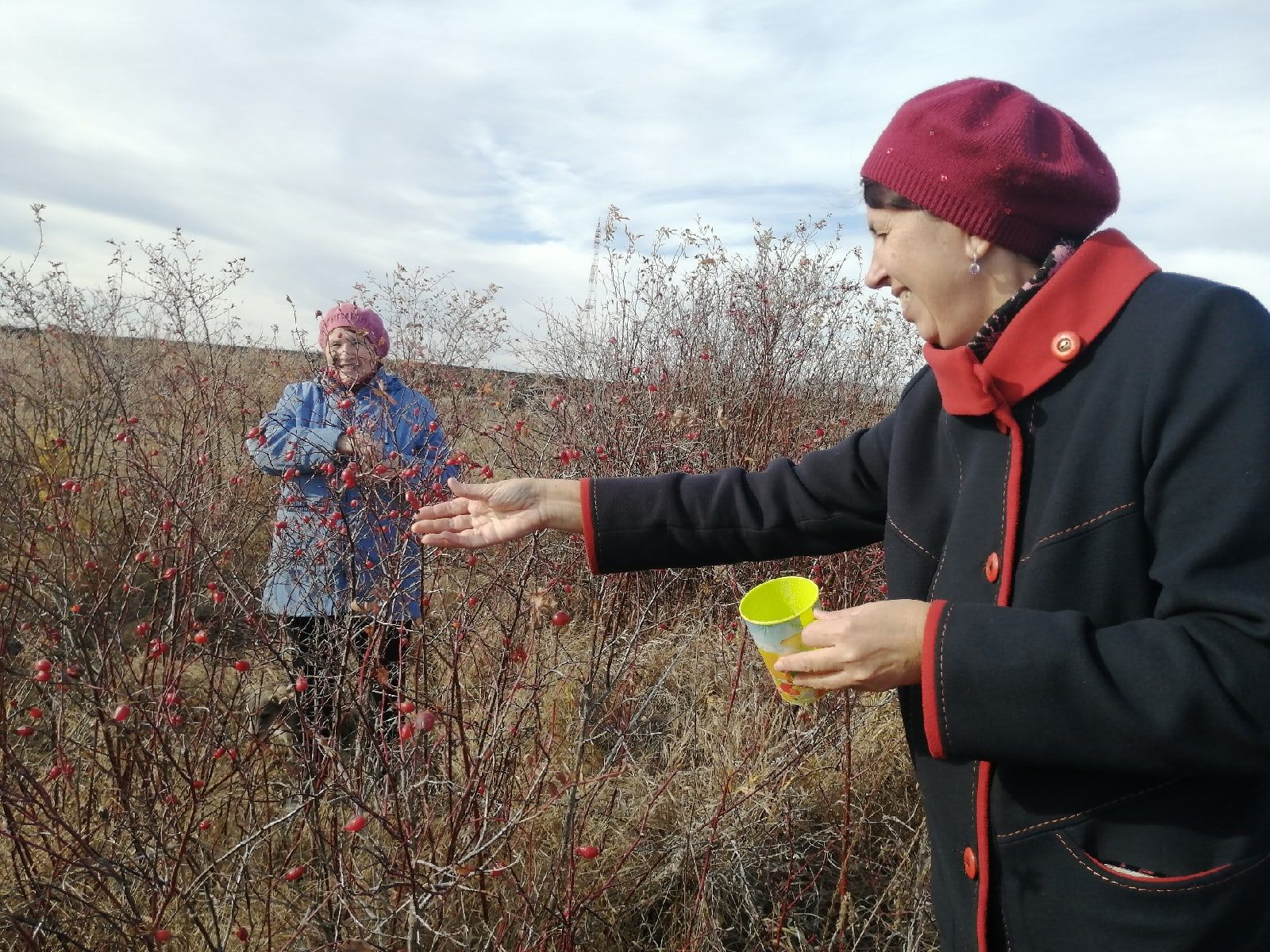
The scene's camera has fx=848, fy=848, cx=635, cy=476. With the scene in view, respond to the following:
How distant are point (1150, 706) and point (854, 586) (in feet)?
8.34

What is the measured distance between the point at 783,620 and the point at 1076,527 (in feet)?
1.22

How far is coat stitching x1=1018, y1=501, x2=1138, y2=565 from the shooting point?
944 mm

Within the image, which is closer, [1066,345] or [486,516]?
[1066,345]

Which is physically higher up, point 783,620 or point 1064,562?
point 1064,562

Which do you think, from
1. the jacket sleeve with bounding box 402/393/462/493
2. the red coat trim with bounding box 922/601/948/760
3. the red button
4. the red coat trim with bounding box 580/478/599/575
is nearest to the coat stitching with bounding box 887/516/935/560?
the red button

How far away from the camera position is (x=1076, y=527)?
0.97 m

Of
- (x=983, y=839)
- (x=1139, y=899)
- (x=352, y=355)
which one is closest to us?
(x=1139, y=899)

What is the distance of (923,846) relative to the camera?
7.45 feet

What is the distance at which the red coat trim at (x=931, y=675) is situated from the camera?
0.94 metres

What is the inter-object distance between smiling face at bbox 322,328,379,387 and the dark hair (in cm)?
219

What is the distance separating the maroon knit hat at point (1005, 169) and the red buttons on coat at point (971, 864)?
781mm

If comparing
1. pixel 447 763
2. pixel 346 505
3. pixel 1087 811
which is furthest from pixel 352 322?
pixel 1087 811

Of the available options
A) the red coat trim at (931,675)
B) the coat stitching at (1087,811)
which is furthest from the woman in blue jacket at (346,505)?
the coat stitching at (1087,811)

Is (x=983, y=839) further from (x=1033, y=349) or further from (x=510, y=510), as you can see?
(x=510, y=510)
